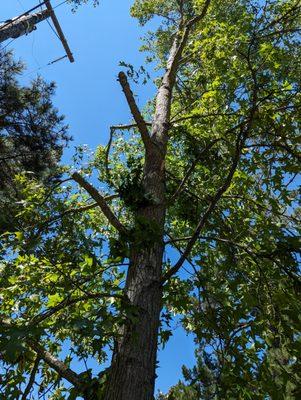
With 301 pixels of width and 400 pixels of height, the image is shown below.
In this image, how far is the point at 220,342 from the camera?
381cm

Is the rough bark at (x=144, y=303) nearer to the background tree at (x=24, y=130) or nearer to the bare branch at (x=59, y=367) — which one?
the bare branch at (x=59, y=367)

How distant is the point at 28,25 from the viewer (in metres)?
9.46

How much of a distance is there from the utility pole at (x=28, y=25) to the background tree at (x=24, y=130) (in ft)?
2.90

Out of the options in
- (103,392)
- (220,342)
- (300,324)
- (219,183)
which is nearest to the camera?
(103,392)

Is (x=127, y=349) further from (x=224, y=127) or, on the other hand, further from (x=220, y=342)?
(x=224, y=127)

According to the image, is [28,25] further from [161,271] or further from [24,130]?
[161,271]

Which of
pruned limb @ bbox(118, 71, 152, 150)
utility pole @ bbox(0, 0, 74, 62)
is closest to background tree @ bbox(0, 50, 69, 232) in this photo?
utility pole @ bbox(0, 0, 74, 62)

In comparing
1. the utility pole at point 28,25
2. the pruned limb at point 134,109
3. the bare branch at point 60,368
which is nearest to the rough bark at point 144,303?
the pruned limb at point 134,109

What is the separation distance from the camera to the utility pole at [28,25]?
8.48 meters

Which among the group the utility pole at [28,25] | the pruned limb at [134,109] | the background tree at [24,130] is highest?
the utility pole at [28,25]

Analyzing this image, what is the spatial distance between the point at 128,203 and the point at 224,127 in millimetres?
2635

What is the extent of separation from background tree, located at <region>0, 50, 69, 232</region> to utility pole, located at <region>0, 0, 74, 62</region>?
0.89 metres

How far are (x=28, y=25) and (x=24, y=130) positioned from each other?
3431 millimetres

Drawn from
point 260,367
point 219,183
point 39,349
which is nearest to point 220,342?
point 260,367
